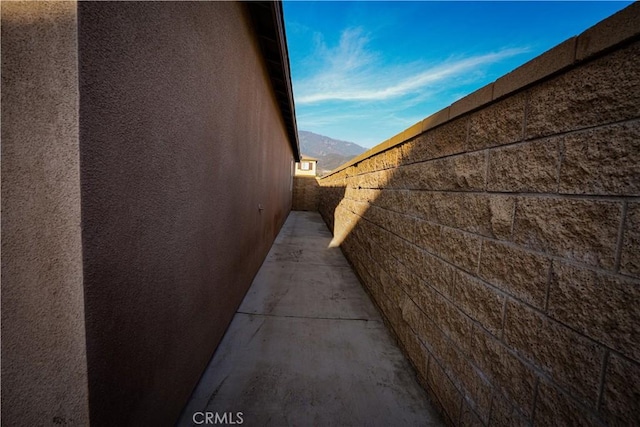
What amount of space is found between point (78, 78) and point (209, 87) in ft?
3.72

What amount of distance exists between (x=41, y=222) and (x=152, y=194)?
A: 42 cm

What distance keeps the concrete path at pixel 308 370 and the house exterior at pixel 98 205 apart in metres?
0.45

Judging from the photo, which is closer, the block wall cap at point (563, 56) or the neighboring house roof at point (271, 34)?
the block wall cap at point (563, 56)

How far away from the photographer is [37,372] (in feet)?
2.96

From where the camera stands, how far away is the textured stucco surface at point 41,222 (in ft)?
2.66

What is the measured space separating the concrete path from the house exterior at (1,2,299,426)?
1.46 ft

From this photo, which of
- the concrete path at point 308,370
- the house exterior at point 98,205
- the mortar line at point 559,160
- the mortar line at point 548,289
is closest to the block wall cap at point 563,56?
the mortar line at point 559,160

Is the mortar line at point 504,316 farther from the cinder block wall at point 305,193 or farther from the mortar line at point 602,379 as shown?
the cinder block wall at point 305,193

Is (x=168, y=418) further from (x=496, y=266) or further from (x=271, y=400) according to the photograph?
(x=496, y=266)

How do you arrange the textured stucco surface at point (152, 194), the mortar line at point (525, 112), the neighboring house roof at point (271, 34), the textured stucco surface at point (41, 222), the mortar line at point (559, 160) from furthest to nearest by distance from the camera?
the neighboring house roof at point (271, 34) < the mortar line at point (525, 112) < the mortar line at point (559, 160) < the textured stucco surface at point (152, 194) < the textured stucco surface at point (41, 222)

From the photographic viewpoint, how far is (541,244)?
114 centimetres

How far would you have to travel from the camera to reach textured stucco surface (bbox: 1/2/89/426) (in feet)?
2.66

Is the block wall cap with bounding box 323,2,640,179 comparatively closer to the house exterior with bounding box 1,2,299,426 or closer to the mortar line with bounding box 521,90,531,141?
the mortar line with bounding box 521,90,531,141

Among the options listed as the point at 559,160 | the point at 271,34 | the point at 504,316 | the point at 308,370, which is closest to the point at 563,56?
the point at 559,160
